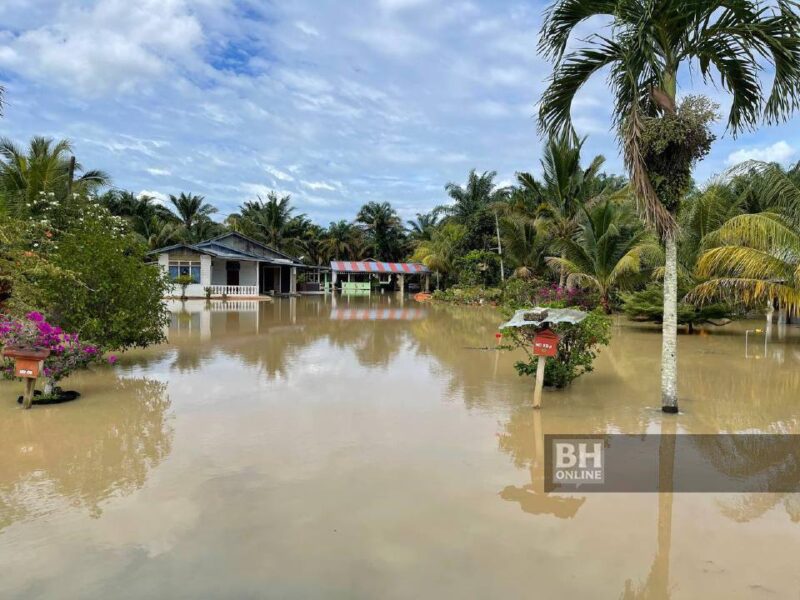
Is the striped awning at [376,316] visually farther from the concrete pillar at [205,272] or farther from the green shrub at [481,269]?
the concrete pillar at [205,272]

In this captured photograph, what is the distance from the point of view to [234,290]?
107ft

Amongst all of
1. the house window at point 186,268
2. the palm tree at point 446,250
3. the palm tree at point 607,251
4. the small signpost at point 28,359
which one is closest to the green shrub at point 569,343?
the small signpost at point 28,359

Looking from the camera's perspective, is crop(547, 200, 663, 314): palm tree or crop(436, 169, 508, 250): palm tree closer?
crop(547, 200, 663, 314): palm tree

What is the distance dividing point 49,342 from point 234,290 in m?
26.3

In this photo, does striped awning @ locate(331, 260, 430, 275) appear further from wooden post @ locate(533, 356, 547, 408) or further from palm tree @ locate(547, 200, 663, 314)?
wooden post @ locate(533, 356, 547, 408)

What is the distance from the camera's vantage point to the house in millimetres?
31203

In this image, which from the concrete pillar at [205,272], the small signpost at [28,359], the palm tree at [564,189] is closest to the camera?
the small signpost at [28,359]

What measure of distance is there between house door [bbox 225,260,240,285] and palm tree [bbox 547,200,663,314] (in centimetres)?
2112

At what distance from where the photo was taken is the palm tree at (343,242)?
5078 cm

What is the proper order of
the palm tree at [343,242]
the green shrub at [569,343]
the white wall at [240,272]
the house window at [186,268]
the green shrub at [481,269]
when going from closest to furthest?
1. the green shrub at [569,343]
2. the house window at [186,268]
3. the green shrub at [481,269]
4. the white wall at [240,272]
5. the palm tree at [343,242]

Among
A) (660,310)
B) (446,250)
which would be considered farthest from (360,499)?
(446,250)

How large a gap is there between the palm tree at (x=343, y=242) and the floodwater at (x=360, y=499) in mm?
42169

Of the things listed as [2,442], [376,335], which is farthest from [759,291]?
[2,442]

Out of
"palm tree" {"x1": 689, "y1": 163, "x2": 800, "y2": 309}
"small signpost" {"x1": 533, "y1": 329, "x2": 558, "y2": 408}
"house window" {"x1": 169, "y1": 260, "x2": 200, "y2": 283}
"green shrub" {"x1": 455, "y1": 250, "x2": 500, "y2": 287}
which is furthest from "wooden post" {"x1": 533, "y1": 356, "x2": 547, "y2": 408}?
"house window" {"x1": 169, "y1": 260, "x2": 200, "y2": 283}
